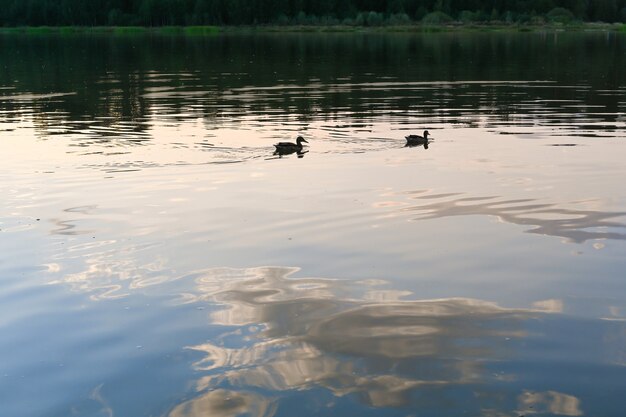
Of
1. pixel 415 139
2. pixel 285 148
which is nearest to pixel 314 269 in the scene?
pixel 285 148

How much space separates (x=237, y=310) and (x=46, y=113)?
33.3m

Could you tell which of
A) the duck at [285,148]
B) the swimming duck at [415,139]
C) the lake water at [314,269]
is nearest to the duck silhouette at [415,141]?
the swimming duck at [415,139]

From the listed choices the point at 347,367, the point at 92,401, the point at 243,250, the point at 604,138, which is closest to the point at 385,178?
the point at 243,250

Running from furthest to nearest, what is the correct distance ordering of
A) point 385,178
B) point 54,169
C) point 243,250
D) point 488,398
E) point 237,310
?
point 54,169, point 385,178, point 243,250, point 237,310, point 488,398

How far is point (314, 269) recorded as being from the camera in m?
17.1

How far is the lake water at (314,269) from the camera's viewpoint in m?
11.9

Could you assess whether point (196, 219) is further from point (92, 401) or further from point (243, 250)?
point (92, 401)

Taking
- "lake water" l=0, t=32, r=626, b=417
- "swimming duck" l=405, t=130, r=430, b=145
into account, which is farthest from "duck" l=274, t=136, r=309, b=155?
"swimming duck" l=405, t=130, r=430, b=145

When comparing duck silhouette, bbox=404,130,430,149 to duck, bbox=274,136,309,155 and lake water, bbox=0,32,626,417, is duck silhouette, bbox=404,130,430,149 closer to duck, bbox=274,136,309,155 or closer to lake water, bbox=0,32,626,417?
lake water, bbox=0,32,626,417

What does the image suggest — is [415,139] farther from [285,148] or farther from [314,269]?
[314,269]

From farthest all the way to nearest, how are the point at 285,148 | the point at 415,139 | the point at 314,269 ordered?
the point at 415,139
the point at 285,148
the point at 314,269

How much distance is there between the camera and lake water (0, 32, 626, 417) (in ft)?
39.1

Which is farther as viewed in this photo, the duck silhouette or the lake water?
the duck silhouette

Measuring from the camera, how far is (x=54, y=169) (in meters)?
28.4
